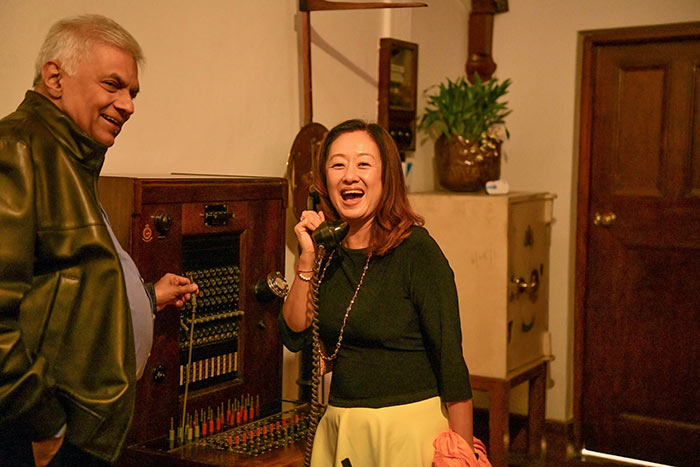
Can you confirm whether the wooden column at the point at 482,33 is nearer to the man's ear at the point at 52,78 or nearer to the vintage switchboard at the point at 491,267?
the vintage switchboard at the point at 491,267

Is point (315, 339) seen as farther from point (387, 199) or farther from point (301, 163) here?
point (301, 163)

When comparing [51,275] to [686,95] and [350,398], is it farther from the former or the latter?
[686,95]

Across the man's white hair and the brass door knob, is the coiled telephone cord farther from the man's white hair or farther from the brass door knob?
the brass door knob

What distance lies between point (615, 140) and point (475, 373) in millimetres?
1614

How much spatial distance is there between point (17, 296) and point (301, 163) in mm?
1967

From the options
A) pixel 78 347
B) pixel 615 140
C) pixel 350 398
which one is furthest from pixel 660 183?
pixel 78 347

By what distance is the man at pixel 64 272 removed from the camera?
1.59m

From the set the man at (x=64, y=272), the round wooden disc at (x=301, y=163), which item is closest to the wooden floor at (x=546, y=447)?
the round wooden disc at (x=301, y=163)

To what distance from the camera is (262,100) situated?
3438 mm

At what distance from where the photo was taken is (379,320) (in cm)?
219

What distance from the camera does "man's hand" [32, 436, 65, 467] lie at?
5.58 ft

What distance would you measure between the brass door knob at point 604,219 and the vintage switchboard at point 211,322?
2.55 m

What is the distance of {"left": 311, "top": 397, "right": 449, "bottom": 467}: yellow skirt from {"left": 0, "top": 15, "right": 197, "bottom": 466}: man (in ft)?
2.10

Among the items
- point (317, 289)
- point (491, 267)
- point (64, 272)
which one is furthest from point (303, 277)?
point (491, 267)
